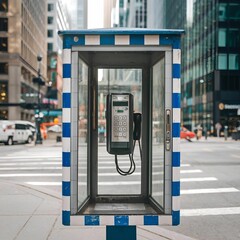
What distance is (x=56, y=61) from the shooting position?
372 feet

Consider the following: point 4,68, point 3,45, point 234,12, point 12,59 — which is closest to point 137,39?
point 234,12

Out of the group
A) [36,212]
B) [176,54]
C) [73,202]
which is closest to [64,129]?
[73,202]

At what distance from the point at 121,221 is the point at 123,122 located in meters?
1.22

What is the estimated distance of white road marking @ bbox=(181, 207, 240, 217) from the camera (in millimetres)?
8227

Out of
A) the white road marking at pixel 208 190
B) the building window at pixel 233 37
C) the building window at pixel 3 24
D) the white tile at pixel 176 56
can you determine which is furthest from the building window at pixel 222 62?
the white tile at pixel 176 56

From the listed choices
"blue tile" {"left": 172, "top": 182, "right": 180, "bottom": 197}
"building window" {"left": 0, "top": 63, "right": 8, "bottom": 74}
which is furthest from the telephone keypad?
"building window" {"left": 0, "top": 63, "right": 8, "bottom": 74}

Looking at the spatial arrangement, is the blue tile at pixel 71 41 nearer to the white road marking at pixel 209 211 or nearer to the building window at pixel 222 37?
the white road marking at pixel 209 211

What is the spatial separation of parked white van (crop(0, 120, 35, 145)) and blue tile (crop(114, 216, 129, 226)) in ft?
101

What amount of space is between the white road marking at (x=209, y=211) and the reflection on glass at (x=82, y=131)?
3588 mm

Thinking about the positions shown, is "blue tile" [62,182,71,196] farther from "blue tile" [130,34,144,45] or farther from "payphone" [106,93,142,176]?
"blue tile" [130,34,144,45]

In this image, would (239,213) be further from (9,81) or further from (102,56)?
(9,81)

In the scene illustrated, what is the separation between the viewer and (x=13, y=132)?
3547cm

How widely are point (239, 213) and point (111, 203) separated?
3.63 meters

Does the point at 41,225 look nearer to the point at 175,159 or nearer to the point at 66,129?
the point at 66,129
